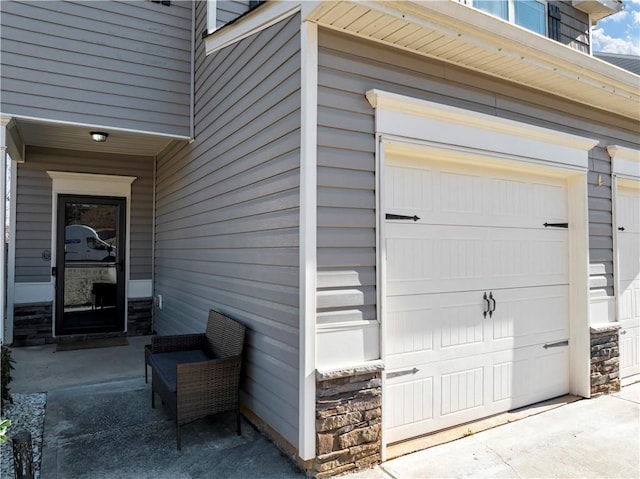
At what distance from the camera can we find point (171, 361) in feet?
11.6

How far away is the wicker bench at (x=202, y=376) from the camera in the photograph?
289 centimetres

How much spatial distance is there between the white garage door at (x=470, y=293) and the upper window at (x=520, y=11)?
2735 mm

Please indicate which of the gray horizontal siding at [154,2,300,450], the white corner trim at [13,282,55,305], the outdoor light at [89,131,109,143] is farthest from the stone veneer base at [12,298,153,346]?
the outdoor light at [89,131,109,143]

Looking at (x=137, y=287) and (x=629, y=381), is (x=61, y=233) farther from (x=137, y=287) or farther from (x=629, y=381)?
(x=629, y=381)

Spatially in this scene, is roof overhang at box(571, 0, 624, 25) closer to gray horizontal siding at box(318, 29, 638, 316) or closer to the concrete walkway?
gray horizontal siding at box(318, 29, 638, 316)

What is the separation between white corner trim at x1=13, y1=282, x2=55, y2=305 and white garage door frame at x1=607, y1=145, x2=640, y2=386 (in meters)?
6.86

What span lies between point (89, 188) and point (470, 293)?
213 inches

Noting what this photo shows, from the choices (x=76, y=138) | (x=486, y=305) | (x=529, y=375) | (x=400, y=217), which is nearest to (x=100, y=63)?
(x=76, y=138)

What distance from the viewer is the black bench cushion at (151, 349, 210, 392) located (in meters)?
3.16

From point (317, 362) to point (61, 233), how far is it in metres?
5.06

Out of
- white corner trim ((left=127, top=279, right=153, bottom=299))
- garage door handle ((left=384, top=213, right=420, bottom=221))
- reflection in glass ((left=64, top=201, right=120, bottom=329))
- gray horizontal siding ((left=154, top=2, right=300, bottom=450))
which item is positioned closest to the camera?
gray horizontal siding ((left=154, top=2, right=300, bottom=450))

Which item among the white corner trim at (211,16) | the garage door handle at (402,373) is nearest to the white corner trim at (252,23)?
the white corner trim at (211,16)

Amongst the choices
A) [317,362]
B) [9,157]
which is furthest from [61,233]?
[317,362]

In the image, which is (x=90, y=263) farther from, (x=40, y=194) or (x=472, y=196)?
(x=472, y=196)
